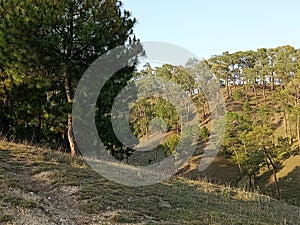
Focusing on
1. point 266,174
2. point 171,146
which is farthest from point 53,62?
point 266,174

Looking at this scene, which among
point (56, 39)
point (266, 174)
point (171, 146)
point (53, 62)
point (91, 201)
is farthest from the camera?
point (171, 146)

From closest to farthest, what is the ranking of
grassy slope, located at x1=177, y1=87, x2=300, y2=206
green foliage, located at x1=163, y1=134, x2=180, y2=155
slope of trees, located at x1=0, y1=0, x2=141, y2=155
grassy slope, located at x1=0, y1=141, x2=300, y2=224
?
grassy slope, located at x1=0, y1=141, x2=300, y2=224
slope of trees, located at x1=0, y1=0, x2=141, y2=155
grassy slope, located at x1=177, y1=87, x2=300, y2=206
green foliage, located at x1=163, y1=134, x2=180, y2=155

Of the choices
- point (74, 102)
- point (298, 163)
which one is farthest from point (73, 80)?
point (298, 163)

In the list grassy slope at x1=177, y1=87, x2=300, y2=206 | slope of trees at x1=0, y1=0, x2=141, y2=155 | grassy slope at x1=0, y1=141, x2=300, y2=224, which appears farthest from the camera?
grassy slope at x1=177, y1=87, x2=300, y2=206

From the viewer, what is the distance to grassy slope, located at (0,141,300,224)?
6.54 meters

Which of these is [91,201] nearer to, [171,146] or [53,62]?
[53,62]

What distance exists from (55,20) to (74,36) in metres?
0.98

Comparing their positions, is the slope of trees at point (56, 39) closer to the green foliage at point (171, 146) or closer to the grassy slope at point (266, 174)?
the grassy slope at point (266, 174)

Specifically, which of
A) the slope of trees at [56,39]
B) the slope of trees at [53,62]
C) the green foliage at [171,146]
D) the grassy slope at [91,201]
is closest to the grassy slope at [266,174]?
the green foliage at [171,146]

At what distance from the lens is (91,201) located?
286 inches

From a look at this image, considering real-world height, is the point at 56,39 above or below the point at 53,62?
above

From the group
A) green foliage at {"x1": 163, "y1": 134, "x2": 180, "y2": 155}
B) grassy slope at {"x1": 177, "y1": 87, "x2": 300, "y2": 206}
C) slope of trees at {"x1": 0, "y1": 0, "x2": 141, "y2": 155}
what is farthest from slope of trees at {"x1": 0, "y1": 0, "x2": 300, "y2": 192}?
green foliage at {"x1": 163, "y1": 134, "x2": 180, "y2": 155}

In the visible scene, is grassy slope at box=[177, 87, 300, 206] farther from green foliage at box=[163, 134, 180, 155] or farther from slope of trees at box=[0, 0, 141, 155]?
slope of trees at box=[0, 0, 141, 155]

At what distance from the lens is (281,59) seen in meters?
Answer: 60.6
